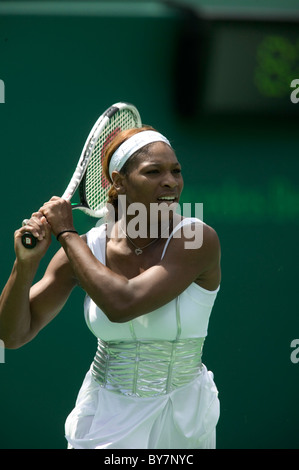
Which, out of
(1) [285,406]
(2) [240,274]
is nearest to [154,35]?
(2) [240,274]

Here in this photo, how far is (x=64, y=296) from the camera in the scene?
3.09m

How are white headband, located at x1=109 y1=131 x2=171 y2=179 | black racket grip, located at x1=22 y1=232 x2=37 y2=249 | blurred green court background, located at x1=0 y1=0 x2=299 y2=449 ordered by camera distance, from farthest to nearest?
1. blurred green court background, located at x1=0 y1=0 x2=299 y2=449
2. white headband, located at x1=109 y1=131 x2=171 y2=179
3. black racket grip, located at x1=22 y1=232 x2=37 y2=249

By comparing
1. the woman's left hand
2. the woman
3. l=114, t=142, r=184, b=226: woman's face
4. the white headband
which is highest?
the white headband

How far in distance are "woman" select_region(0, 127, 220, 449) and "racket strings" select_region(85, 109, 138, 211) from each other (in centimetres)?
21

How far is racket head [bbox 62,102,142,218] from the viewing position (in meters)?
3.17

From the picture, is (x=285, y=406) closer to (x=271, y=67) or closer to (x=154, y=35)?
(x=271, y=67)

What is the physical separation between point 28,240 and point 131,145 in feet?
1.66

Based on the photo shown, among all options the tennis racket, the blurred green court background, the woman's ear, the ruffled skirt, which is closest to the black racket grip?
the tennis racket

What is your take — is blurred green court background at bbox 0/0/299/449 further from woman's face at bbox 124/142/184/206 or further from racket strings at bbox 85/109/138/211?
woman's face at bbox 124/142/184/206

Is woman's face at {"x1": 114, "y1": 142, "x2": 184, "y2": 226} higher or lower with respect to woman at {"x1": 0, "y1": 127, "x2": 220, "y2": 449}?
higher

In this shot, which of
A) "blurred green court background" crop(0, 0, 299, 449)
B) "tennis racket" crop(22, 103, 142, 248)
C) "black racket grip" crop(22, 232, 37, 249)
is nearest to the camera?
"black racket grip" crop(22, 232, 37, 249)

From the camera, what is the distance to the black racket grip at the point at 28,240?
9.36 feet

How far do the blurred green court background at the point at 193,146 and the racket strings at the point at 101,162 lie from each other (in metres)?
0.92

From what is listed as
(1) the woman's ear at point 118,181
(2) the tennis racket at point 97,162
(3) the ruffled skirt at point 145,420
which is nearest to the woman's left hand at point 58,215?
(2) the tennis racket at point 97,162
